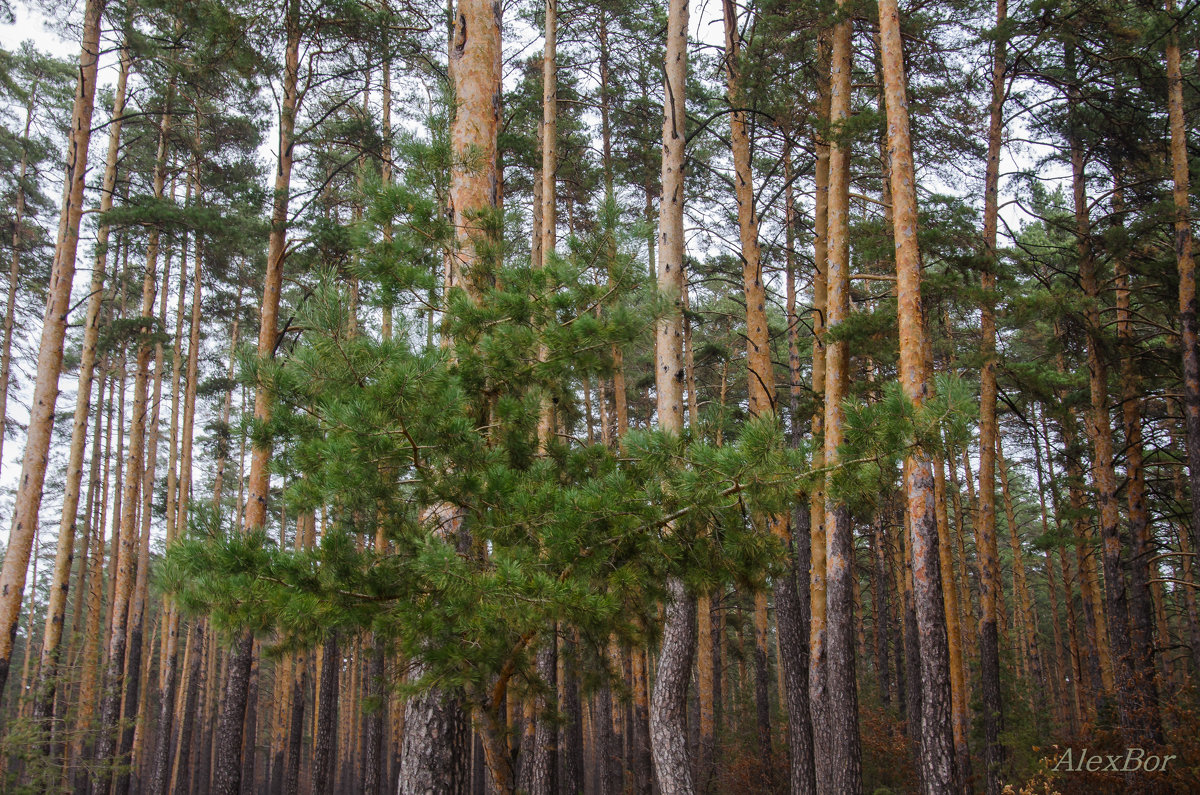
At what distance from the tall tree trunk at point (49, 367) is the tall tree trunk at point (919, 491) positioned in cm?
961

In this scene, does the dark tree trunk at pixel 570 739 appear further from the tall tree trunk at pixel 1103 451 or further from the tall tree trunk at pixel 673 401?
the tall tree trunk at pixel 1103 451

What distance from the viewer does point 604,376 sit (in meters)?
4.86

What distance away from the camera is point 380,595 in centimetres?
396

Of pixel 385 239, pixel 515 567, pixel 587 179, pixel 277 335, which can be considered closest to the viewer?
pixel 515 567

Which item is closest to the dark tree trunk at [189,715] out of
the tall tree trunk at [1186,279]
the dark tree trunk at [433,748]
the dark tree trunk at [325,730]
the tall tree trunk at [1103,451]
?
the dark tree trunk at [325,730]

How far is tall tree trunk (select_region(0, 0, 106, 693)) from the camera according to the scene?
28.4ft

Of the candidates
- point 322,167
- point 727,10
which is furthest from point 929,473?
point 322,167

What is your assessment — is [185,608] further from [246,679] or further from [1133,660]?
[1133,660]

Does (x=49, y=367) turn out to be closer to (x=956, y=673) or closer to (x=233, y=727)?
(x=233, y=727)

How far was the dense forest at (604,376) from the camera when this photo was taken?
153 inches

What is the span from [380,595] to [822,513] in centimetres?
696

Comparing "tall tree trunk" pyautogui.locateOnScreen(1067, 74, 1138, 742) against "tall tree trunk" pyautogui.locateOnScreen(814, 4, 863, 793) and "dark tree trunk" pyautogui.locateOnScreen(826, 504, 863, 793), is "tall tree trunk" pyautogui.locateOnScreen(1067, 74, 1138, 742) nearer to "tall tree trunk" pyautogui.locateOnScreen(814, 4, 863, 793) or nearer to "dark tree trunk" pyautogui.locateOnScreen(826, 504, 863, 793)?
"tall tree trunk" pyautogui.locateOnScreen(814, 4, 863, 793)

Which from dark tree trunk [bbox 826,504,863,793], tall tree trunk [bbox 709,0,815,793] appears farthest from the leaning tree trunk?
tall tree trunk [bbox 709,0,815,793]

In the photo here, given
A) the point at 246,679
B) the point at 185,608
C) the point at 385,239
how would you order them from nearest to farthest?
the point at 185,608 → the point at 385,239 → the point at 246,679
